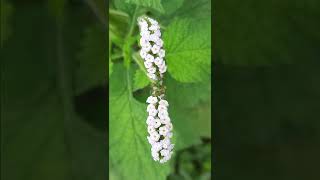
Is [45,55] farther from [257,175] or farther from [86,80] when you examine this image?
[257,175]

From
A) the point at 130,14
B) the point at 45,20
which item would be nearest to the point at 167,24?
the point at 130,14

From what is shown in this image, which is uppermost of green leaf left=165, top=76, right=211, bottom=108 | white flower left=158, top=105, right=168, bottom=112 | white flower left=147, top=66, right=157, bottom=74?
white flower left=147, top=66, right=157, bottom=74

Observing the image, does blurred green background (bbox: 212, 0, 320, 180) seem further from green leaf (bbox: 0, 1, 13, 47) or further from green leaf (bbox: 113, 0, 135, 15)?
green leaf (bbox: 0, 1, 13, 47)

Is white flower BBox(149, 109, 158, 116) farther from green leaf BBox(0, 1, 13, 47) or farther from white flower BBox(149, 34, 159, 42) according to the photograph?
green leaf BBox(0, 1, 13, 47)

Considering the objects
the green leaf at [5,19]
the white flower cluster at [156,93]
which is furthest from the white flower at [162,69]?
the green leaf at [5,19]

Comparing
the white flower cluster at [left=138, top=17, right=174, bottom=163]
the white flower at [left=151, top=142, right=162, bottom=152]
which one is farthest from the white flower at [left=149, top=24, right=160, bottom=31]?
the white flower at [left=151, top=142, right=162, bottom=152]

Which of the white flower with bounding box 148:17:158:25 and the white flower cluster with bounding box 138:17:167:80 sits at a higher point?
the white flower with bounding box 148:17:158:25

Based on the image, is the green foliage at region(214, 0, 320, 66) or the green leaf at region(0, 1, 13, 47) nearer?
the green foliage at region(214, 0, 320, 66)

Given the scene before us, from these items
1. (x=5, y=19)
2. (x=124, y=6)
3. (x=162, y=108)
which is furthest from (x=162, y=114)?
(x=5, y=19)
